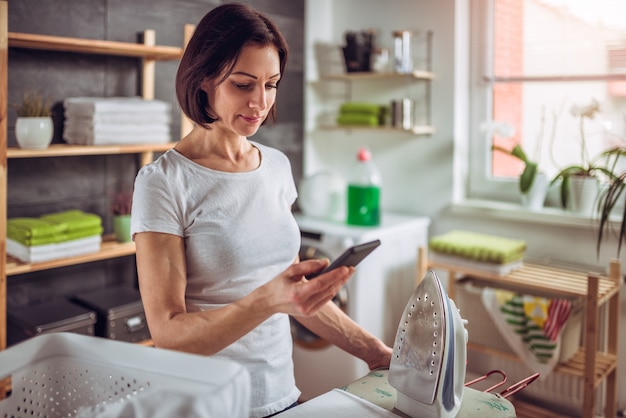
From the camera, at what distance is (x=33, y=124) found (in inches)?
88.4

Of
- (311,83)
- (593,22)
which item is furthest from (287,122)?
(593,22)

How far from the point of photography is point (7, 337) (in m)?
2.34

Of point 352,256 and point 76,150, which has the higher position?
point 76,150

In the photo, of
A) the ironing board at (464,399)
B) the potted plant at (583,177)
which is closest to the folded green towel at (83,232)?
the ironing board at (464,399)

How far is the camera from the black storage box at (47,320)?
2.26 metres

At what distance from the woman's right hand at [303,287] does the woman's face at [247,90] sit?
1.00 ft

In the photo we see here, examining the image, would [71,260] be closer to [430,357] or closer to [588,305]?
[430,357]

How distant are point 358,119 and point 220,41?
6.61 ft

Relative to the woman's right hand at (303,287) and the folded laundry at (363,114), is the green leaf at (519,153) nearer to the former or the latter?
the folded laundry at (363,114)

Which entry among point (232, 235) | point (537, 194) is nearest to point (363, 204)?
point (537, 194)

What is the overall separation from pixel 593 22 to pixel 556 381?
1454 millimetres

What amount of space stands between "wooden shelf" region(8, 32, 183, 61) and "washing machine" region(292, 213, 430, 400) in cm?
92

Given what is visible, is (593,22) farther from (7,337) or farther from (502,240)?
(7,337)

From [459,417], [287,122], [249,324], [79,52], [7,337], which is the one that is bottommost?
[7,337]
